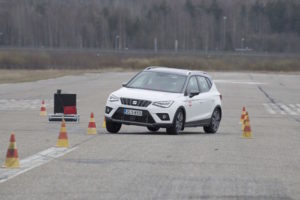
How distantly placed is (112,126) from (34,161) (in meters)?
6.09

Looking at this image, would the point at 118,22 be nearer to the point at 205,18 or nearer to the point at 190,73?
the point at 205,18

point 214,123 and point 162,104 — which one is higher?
point 162,104

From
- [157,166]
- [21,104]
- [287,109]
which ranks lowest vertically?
[287,109]

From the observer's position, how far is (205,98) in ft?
66.5

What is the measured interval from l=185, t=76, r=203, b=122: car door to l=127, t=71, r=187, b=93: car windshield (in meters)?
0.23

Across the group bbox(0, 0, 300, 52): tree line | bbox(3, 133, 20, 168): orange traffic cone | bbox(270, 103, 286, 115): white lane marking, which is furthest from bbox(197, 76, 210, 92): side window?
bbox(0, 0, 300, 52): tree line

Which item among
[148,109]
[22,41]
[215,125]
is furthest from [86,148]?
[22,41]

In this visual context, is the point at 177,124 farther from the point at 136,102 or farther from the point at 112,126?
the point at 112,126

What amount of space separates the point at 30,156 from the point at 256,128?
10660mm

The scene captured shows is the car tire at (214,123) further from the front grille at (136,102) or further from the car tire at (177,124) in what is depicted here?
the front grille at (136,102)

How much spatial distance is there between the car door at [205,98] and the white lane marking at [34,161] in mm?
5931

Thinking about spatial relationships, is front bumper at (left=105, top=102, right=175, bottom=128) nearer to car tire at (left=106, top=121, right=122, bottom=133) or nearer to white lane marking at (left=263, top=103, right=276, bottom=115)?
car tire at (left=106, top=121, right=122, bottom=133)

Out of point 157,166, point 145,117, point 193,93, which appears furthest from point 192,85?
point 157,166

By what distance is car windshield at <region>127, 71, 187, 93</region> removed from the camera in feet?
63.1
